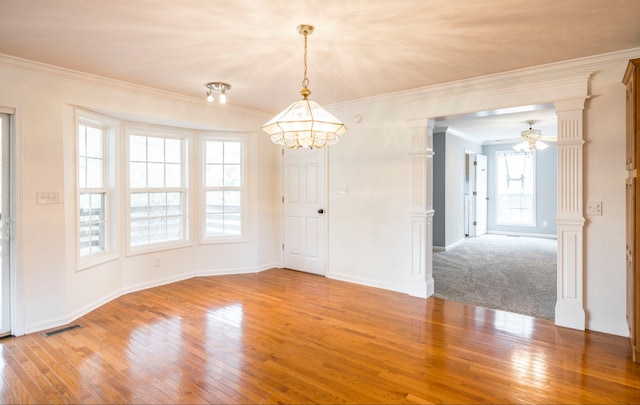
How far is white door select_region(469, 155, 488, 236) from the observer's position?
876cm

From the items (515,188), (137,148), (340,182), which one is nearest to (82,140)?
(137,148)

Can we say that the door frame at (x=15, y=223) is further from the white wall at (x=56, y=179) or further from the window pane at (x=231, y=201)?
the window pane at (x=231, y=201)

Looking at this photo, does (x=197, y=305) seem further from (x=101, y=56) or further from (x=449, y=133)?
(x=449, y=133)

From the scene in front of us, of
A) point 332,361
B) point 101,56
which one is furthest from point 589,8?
point 101,56

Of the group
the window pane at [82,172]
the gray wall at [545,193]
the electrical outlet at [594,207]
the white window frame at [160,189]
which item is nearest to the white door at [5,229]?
the window pane at [82,172]

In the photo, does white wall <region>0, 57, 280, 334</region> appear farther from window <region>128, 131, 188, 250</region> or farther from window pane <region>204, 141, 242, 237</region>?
window pane <region>204, 141, 242, 237</region>

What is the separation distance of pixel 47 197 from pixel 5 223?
38 centimetres

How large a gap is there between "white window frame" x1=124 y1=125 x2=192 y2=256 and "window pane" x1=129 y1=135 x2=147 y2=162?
0.16ft

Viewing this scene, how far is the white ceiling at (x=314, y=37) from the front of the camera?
2262 mm

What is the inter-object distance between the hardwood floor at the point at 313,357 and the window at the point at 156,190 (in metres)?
1.02

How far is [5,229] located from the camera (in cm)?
311

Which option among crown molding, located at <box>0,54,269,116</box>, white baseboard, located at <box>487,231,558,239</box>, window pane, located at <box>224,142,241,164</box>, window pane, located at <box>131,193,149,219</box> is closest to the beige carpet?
white baseboard, located at <box>487,231,558,239</box>

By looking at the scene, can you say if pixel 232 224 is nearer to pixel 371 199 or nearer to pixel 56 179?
pixel 371 199

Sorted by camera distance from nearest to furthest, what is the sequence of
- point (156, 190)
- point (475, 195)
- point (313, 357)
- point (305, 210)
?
1. point (313, 357)
2. point (156, 190)
3. point (305, 210)
4. point (475, 195)
